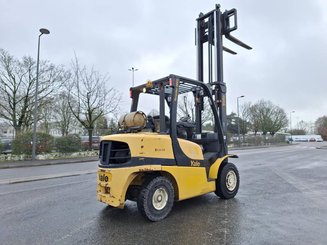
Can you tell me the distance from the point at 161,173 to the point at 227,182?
207cm

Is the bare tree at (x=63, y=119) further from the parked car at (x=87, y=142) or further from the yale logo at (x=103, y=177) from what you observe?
the yale logo at (x=103, y=177)

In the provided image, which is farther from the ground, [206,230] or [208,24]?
[208,24]

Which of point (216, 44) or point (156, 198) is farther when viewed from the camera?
point (216, 44)

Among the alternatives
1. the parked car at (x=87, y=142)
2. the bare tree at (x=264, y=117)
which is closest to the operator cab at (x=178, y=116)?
the parked car at (x=87, y=142)

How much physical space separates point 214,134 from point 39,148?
55.0 ft

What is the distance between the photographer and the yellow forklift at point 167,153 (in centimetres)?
483

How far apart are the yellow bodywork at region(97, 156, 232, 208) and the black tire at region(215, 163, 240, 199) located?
0.61 feet

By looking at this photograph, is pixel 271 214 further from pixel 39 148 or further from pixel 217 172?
pixel 39 148

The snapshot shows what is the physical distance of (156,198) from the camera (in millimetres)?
4992

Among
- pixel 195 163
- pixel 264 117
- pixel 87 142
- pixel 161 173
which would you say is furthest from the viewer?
pixel 264 117

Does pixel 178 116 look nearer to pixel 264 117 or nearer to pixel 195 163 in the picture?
pixel 195 163

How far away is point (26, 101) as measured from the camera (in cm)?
2433

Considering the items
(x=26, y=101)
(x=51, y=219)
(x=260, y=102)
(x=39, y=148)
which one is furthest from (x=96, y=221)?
(x=260, y=102)

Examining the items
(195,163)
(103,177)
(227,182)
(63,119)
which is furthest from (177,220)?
(63,119)
